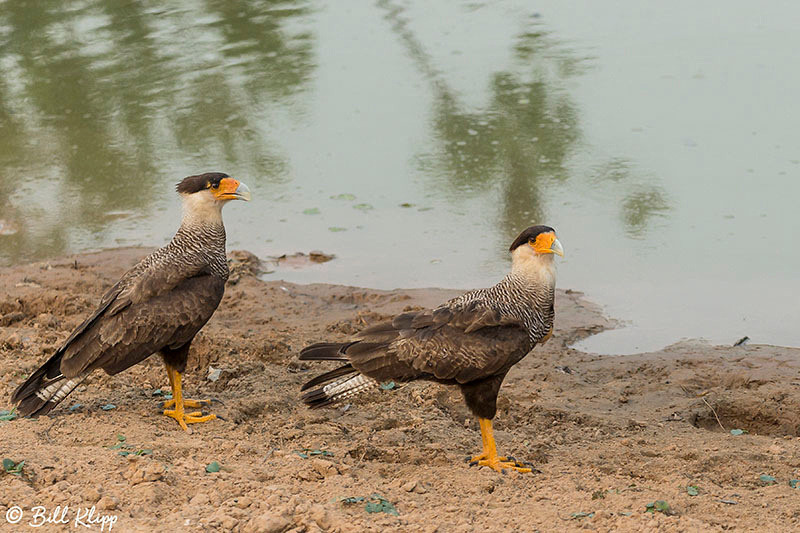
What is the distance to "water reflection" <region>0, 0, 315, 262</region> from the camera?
35.6ft

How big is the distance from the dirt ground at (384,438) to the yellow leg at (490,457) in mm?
101

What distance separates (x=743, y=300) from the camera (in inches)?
325

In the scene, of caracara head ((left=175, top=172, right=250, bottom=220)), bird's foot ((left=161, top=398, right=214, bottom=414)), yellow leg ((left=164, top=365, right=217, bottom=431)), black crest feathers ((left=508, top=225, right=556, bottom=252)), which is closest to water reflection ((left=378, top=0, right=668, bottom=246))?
black crest feathers ((left=508, top=225, right=556, bottom=252))

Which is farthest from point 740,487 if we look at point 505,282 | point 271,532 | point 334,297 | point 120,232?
point 120,232

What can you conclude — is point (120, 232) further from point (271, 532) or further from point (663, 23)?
point (663, 23)

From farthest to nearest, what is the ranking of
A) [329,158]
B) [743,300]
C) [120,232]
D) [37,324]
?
1. [329,158]
2. [120,232]
3. [743,300]
4. [37,324]

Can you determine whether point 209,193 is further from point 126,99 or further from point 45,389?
point 126,99

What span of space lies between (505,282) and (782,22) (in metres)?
10.1

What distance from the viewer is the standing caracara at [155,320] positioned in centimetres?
600

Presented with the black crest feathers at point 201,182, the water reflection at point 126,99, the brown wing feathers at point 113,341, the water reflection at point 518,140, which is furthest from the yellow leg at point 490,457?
the water reflection at point 126,99

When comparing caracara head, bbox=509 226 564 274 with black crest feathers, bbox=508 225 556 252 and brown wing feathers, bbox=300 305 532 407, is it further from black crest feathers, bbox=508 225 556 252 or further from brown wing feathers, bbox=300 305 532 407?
brown wing feathers, bbox=300 305 532 407

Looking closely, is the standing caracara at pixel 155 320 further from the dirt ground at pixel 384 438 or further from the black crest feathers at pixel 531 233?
the black crest feathers at pixel 531 233

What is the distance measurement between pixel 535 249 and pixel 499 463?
49.4 inches

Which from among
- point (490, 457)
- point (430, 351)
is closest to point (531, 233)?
point (430, 351)
